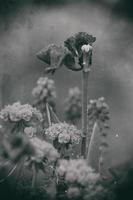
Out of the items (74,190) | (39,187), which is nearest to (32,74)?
(39,187)

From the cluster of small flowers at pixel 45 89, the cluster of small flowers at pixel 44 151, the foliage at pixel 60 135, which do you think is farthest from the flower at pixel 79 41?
the cluster of small flowers at pixel 44 151

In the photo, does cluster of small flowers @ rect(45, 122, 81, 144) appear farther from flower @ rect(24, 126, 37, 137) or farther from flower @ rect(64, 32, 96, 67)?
flower @ rect(64, 32, 96, 67)

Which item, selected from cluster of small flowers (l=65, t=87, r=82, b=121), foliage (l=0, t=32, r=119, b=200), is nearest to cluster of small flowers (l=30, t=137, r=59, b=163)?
foliage (l=0, t=32, r=119, b=200)

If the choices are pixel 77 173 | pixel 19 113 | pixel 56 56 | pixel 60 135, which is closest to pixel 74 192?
pixel 77 173

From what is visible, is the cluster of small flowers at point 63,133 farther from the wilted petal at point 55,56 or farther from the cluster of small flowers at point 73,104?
the wilted petal at point 55,56

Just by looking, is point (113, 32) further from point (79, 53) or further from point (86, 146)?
point (86, 146)

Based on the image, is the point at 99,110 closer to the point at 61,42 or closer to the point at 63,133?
the point at 63,133
